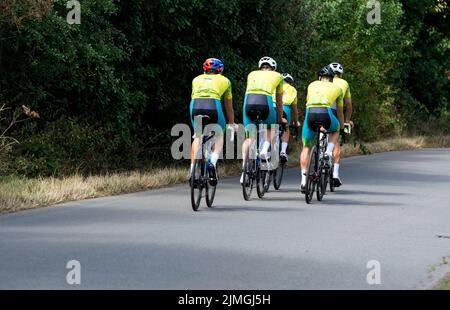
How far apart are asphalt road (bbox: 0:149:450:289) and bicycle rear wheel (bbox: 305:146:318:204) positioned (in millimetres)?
177

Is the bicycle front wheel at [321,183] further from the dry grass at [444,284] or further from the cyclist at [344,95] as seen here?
the dry grass at [444,284]

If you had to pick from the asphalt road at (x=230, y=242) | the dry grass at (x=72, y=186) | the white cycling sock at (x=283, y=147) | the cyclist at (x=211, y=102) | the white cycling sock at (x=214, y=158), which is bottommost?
the asphalt road at (x=230, y=242)

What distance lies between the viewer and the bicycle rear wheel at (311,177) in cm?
1564

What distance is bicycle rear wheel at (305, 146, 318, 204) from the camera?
15641 millimetres

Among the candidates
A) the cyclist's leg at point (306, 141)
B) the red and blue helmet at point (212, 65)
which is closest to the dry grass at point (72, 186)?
the red and blue helmet at point (212, 65)

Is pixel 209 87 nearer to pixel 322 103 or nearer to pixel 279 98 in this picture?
pixel 279 98

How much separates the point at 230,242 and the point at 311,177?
4368 mm

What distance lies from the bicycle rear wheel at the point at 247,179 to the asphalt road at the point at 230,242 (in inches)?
8.5

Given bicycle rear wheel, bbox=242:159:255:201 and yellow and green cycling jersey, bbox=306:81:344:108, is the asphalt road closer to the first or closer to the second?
bicycle rear wheel, bbox=242:159:255:201

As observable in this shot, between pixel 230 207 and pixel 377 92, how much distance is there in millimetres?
23892

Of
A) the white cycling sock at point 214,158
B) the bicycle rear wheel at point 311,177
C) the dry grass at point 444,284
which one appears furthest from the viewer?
the bicycle rear wheel at point 311,177

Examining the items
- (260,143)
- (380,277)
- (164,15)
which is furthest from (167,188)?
(380,277)

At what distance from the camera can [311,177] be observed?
51.4 ft

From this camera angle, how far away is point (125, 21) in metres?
20.5
